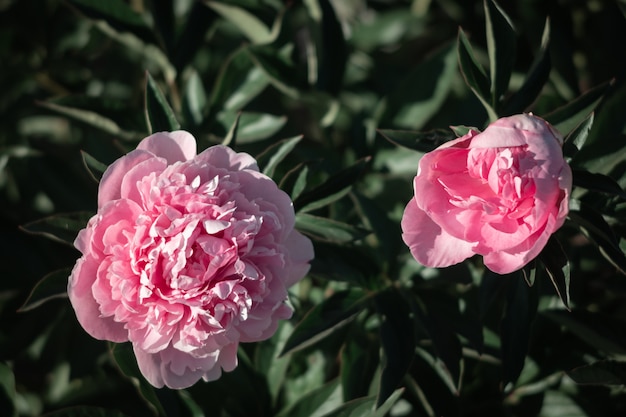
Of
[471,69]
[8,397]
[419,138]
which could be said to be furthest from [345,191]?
[8,397]

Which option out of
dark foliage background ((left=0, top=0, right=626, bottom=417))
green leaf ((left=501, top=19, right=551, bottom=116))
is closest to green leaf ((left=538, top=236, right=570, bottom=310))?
dark foliage background ((left=0, top=0, right=626, bottom=417))

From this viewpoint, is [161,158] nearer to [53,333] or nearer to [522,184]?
[522,184]

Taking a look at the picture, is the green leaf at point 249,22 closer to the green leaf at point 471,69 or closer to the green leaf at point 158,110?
the green leaf at point 158,110

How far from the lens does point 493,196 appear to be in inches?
30.2

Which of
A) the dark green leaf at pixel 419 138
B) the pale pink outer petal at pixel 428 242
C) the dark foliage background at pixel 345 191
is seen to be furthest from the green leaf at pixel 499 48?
the pale pink outer petal at pixel 428 242

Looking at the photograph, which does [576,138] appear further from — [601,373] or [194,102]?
[194,102]

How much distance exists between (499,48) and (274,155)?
0.35 m

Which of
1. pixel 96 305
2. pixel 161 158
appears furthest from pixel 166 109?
pixel 96 305

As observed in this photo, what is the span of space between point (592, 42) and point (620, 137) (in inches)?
17.4

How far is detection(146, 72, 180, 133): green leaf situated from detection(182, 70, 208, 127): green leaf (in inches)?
8.2

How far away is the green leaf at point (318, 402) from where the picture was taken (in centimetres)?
101

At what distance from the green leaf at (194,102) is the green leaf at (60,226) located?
12.9 inches

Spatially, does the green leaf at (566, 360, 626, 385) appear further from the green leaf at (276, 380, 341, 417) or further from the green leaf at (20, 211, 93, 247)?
the green leaf at (20, 211, 93, 247)

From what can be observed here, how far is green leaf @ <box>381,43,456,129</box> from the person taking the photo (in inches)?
46.8
